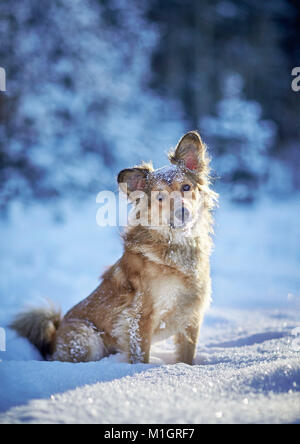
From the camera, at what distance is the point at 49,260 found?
5.43 meters

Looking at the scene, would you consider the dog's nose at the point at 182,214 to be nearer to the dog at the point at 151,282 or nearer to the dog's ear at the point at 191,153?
the dog at the point at 151,282

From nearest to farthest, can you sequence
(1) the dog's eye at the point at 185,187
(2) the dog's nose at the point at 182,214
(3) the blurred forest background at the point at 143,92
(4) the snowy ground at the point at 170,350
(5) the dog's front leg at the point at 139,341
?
(4) the snowy ground at the point at 170,350
(5) the dog's front leg at the point at 139,341
(2) the dog's nose at the point at 182,214
(1) the dog's eye at the point at 185,187
(3) the blurred forest background at the point at 143,92

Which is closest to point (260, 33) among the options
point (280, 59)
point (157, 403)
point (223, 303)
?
point (280, 59)

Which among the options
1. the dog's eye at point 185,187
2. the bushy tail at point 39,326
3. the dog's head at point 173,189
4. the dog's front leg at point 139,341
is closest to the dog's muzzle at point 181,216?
the dog's head at point 173,189

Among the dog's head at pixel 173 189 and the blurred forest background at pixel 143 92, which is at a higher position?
the blurred forest background at pixel 143 92

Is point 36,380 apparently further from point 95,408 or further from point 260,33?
point 260,33

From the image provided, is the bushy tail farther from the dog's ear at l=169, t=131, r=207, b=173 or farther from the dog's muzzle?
the dog's ear at l=169, t=131, r=207, b=173

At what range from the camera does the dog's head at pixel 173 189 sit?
7.30 ft

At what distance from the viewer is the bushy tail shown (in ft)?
7.61

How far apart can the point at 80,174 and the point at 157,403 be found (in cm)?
684

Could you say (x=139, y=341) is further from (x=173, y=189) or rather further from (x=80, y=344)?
(x=173, y=189)

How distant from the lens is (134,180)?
2363 millimetres

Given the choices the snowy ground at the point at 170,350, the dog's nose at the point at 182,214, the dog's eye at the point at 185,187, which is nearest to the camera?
the snowy ground at the point at 170,350

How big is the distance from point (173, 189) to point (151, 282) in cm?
68
